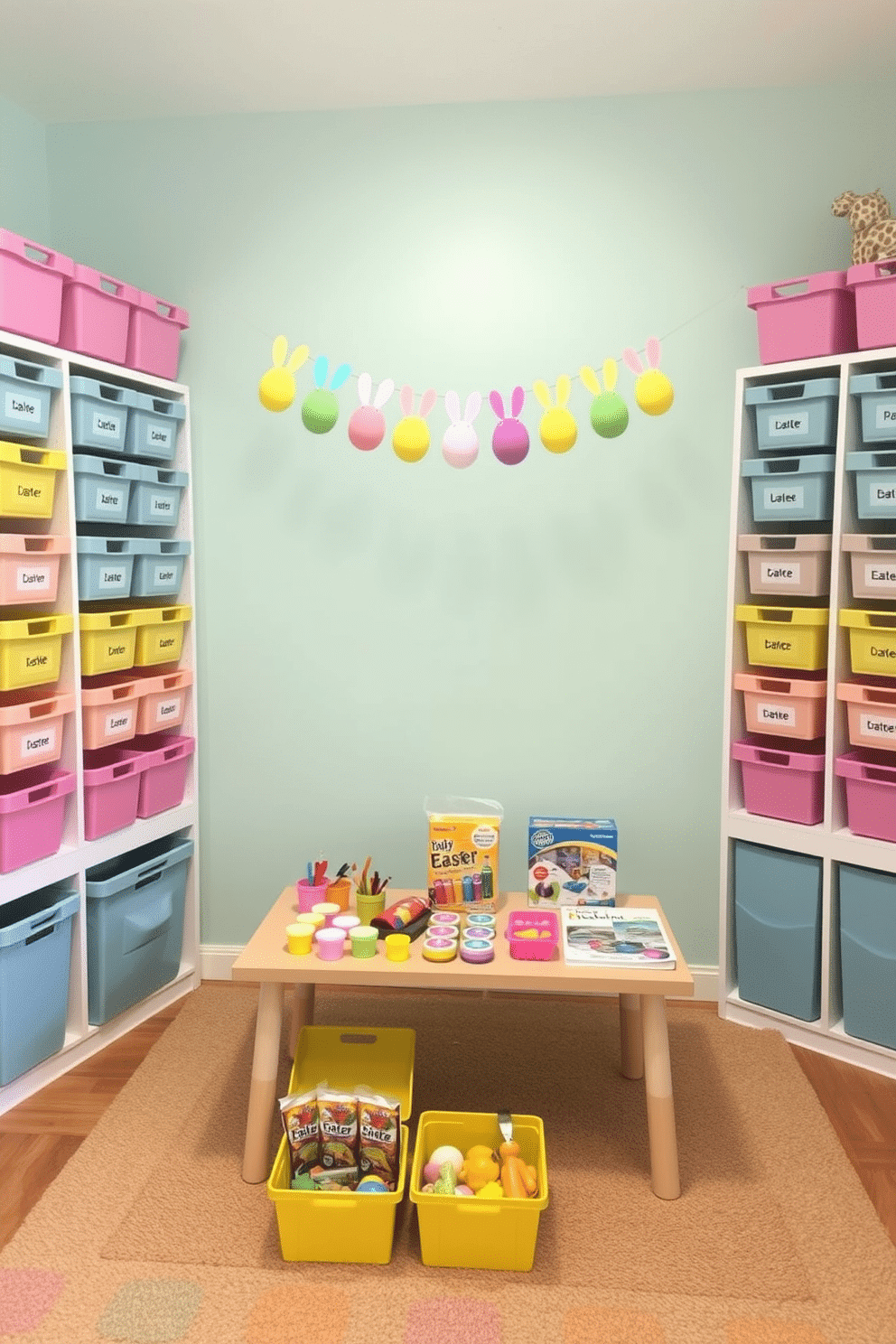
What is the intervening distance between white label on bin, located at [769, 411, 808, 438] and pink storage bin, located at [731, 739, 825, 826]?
2.60ft

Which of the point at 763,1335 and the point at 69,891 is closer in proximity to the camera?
the point at 763,1335

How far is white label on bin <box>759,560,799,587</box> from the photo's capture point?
8.58ft

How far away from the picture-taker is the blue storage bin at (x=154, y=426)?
8.96 feet

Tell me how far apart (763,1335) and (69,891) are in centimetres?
178

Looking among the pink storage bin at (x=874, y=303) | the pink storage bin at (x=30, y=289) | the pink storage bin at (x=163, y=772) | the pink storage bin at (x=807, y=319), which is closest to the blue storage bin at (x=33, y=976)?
the pink storage bin at (x=163, y=772)

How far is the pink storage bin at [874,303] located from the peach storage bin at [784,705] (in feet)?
2.72

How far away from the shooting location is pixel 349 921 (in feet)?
7.50

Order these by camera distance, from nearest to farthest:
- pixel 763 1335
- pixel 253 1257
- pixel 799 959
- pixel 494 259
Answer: pixel 763 1335 < pixel 253 1257 < pixel 799 959 < pixel 494 259

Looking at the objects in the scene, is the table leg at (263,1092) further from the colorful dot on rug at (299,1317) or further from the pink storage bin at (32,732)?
the pink storage bin at (32,732)

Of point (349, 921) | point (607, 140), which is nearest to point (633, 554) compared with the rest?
point (607, 140)

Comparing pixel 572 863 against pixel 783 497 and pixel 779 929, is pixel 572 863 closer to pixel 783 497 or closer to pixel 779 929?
pixel 779 929

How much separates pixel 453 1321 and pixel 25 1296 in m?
0.72

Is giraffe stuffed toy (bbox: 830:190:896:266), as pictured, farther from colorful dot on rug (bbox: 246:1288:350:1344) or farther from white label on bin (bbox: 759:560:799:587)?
colorful dot on rug (bbox: 246:1288:350:1344)

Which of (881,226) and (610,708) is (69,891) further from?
(881,226)
